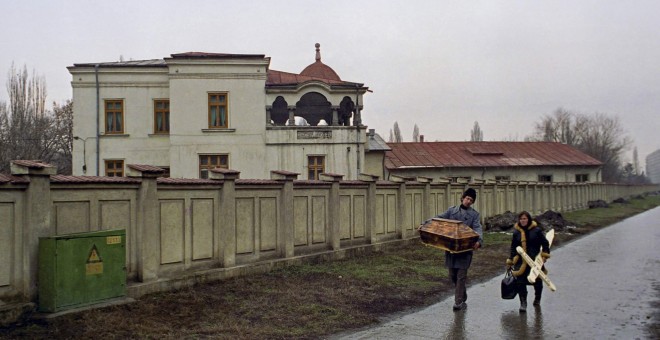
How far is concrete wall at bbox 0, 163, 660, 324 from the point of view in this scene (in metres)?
7.66

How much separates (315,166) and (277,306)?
1052 inches

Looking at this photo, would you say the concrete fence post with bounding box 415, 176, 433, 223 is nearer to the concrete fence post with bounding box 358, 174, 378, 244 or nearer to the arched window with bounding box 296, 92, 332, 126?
the concrete fence post with bounding box 358, 174, 378, 244

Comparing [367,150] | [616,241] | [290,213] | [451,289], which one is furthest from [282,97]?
[451,289]

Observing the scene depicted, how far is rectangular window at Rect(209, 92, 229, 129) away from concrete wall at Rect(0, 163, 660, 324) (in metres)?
19.2

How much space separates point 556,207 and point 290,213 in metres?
34.6

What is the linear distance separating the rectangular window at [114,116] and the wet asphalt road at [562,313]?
28.5 meters

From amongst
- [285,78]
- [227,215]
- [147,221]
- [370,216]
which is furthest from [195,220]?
[285,78]

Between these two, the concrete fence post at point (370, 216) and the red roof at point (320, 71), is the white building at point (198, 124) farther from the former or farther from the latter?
the concrete fence post at point (370, 216)

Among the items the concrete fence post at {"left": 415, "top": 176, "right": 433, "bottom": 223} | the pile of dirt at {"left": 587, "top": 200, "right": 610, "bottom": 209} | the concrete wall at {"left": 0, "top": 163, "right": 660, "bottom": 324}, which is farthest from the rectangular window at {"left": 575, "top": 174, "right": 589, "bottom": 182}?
the concrete wall at {"left": 0, "top": 163, "right": 660, "bottom": 324}

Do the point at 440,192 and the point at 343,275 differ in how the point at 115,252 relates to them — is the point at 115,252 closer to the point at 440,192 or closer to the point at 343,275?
the point at 343,275

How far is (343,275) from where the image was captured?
41.4 feet

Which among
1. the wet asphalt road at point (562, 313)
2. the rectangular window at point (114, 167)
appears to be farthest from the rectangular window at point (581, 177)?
the wet asphalt road at point (562, 313)

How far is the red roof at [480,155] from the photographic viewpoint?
51.3 metres

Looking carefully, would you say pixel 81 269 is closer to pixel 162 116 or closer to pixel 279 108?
pixel 162 116
